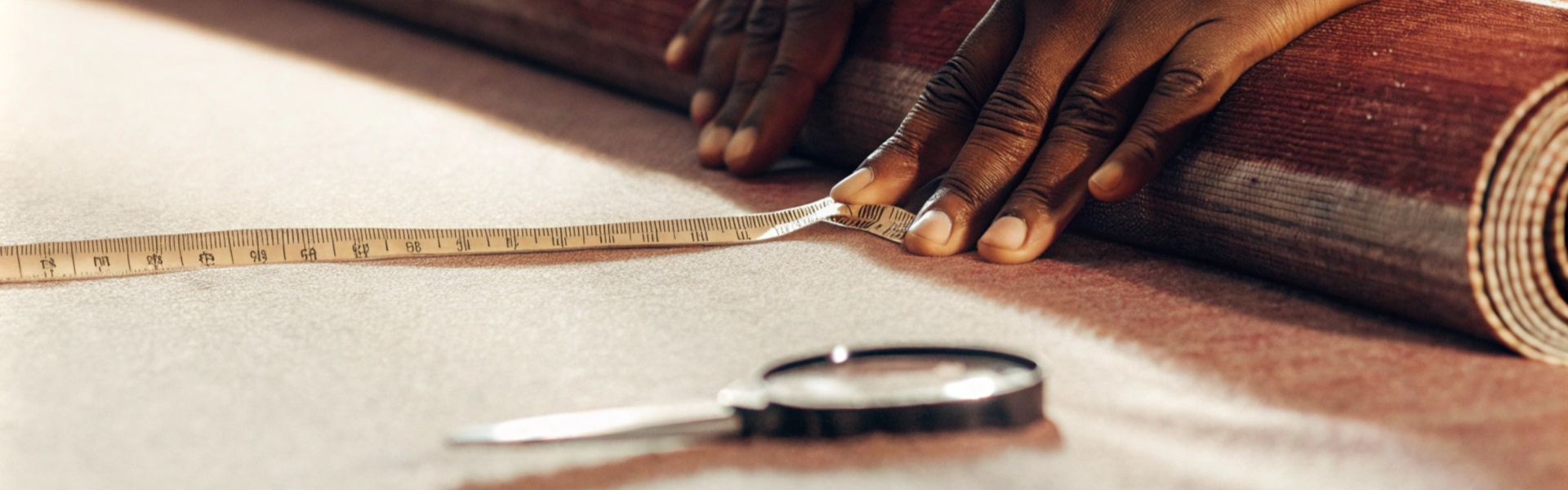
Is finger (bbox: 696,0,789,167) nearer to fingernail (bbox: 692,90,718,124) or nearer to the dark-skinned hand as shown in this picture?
fingernail (bbox: 692,90,718,124)

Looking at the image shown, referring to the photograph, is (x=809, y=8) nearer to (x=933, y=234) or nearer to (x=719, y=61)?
(x=719, y=61)

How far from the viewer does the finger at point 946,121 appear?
1705mm

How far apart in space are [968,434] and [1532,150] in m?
0.66

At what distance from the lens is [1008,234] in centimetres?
152

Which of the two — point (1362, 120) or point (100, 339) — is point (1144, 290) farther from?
point (100, 339)

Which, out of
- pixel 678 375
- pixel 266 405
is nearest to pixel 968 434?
pixel 678 375

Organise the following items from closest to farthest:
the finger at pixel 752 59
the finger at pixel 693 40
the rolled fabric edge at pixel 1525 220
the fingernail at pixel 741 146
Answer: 1. the rolled fabric edge at pixel 1525 220
2. the fingernail at pixel 741 146
3. the finger at pixel 752 59
4. the finger at pixel 693 40

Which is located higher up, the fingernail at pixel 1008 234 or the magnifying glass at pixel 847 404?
the fingernail at pixel 1008 234

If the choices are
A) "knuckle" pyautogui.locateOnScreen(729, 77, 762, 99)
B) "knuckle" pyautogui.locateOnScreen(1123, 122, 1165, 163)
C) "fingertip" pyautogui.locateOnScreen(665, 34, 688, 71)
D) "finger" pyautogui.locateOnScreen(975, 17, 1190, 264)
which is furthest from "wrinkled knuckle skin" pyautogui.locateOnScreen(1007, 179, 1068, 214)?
"fingertip" pyautogui.locateOnScreen(665, 34, 688, 71)

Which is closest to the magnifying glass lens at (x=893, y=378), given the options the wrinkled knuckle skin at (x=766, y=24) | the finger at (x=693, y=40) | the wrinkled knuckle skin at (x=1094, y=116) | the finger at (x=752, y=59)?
the wrinkled knuckle skin at (x=1094, y=116)

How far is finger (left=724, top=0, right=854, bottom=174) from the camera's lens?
2.02 metres

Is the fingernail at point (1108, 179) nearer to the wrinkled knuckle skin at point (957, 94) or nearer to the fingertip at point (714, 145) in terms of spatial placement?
the wrinkled knuckle skin at point (957, 94)

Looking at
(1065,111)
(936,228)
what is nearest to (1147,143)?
(1065,111)

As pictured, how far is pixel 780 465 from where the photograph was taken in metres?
1.02
